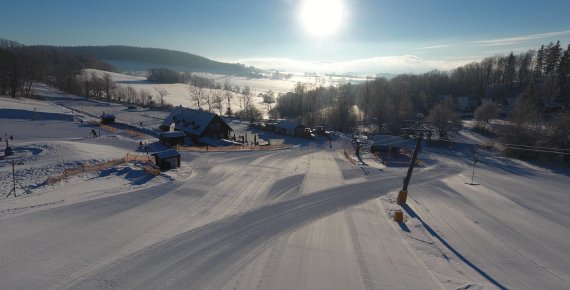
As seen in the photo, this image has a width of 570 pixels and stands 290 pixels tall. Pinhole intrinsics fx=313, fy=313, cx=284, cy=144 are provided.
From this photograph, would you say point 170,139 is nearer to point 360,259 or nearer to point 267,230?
point 267,230

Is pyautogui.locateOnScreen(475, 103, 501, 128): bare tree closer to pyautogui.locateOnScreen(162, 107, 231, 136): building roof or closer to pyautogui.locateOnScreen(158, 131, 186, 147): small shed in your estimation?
pyautogui.locateOnScreen(162, 107, 231, 136): building roof

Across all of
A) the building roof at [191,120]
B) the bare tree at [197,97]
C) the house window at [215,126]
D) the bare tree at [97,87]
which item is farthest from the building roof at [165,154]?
the bare tree at [97,87]

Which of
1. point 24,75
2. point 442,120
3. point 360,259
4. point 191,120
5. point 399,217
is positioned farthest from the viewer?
point 24,75

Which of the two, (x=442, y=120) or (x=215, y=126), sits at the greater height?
(x=442, y=120)

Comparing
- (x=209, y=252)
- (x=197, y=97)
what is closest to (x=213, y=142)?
(x=209, y=252)

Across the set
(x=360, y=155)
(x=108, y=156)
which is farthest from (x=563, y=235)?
(x=108, y=156)

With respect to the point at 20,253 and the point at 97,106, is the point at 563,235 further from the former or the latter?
the point at 97,106
